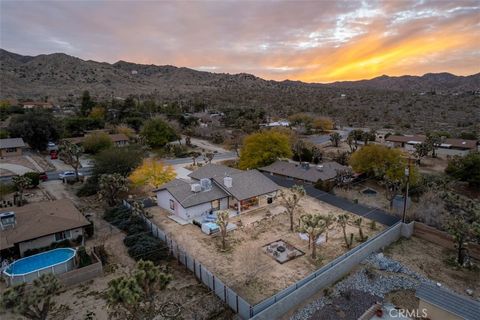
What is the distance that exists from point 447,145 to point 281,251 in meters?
45.2

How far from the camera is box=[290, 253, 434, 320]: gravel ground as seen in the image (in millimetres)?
17056

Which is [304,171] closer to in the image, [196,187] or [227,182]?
[227,182]

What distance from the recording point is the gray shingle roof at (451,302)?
14.9 meters

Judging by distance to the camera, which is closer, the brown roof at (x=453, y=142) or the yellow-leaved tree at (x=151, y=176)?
the yellow-leaved tree at (x=151, y=176)

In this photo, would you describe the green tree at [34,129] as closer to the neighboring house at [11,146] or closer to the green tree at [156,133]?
the neighboring house at [11,146]

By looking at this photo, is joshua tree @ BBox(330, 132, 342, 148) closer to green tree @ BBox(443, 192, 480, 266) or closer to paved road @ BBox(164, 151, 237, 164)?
paved road @ BBox(164, 151, 237, 164)

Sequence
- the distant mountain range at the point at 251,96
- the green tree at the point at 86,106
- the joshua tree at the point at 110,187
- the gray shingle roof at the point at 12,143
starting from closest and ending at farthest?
the joshua tree at the point at 110,187, the gray shingle roof at the point at 12,143, the green tree at the point at 86,106, the distant mountain range at the point at 251,96

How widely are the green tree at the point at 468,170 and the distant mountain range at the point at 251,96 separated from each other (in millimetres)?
43012

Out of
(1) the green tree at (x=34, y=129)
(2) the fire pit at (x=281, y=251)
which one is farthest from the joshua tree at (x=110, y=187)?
(1) the green tree at (x=34, y=129)

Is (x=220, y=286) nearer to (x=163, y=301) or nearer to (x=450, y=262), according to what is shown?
(x=163, y=301)

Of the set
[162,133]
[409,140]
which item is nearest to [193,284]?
[162,133]

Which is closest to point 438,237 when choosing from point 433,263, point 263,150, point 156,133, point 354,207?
→ point 433,263

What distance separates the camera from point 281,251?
22578 millimetres

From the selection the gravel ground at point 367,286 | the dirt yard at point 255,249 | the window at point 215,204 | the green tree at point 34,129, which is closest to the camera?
the gravel ground at point 367,286
